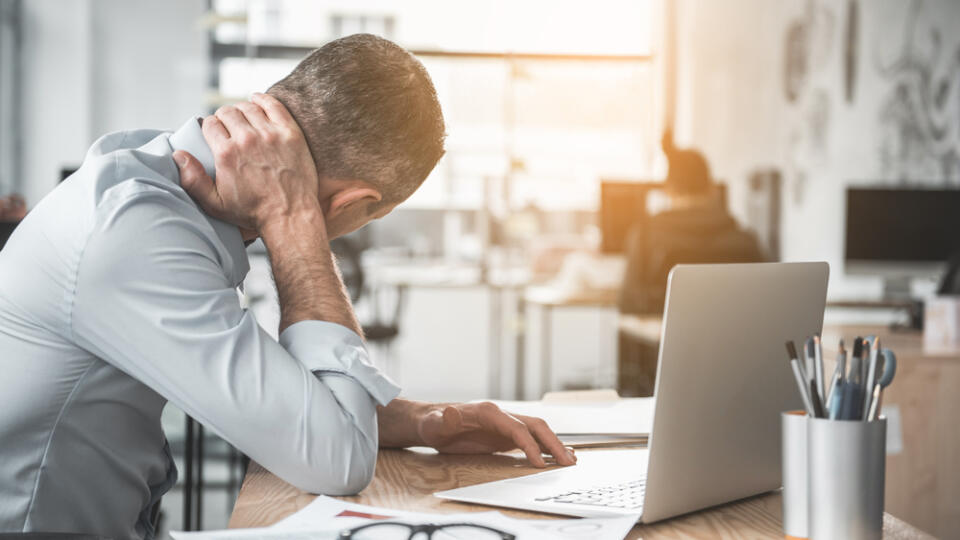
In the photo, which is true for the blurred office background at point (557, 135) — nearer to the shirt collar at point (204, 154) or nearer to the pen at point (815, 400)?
the shirt collar at point (204, 154)

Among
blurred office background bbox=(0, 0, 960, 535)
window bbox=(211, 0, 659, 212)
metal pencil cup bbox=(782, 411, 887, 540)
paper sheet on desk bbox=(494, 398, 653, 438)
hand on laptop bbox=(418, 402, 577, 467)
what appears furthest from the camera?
window bbox=(211, 0, 659, 212)

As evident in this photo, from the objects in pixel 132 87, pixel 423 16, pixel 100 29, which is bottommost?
pixel 132 87

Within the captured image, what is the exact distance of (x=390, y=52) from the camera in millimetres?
1038

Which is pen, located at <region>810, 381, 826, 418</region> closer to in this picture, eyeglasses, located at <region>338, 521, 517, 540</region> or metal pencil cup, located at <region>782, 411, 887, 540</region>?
metal pencil cup, located at <region>782, 411, 887, 540</region>

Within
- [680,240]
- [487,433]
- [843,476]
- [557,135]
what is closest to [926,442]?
[680,240]

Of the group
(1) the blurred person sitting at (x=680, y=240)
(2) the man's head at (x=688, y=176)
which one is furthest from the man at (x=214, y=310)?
(2) the man's head at (x=688, y=176)

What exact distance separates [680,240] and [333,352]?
Answer: 138 inches

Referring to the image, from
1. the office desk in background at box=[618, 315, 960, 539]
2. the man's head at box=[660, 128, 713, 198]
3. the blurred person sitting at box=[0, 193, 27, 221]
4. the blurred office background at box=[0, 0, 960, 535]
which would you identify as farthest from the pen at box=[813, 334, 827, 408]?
the man's head at box=[660, 128, 713, 198]

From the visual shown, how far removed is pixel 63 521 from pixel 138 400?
0.48 ft

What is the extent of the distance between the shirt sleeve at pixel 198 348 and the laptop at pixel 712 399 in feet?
0.44

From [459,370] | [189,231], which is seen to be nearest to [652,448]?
[189,231]

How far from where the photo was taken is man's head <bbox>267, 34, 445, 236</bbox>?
1.01 metres

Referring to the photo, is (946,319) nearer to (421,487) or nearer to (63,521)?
(421,487)

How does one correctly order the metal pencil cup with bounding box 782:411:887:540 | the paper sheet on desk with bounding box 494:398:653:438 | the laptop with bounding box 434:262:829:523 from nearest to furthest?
the metal pencil cup with bounding box 782:411:887:540, the laptop with bounding box 434:262:829:523, the paper sheet on desk with bounding box 494:398:653:438
